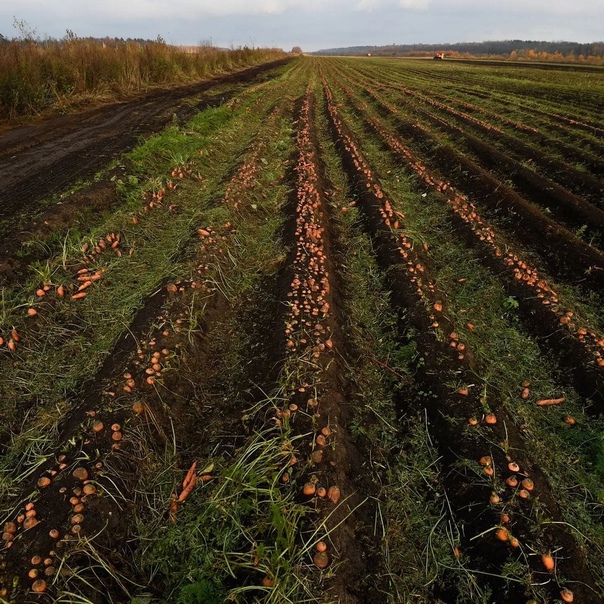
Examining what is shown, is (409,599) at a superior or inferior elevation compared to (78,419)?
inferior

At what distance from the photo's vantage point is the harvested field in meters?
2.57

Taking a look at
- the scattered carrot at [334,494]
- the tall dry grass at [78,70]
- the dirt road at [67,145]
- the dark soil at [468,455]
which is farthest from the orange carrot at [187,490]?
the tall dry grass at [78,70]

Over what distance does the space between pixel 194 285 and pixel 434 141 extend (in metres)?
9.44

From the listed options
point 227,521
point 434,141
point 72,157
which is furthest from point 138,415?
point 434,141

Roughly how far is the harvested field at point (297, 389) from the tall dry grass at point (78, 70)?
225 inches

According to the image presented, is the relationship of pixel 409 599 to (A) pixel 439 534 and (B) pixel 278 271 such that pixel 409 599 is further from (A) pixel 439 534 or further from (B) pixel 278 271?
(B) pixel 278 271

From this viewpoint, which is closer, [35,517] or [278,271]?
[35,517]

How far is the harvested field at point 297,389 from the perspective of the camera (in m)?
2.57

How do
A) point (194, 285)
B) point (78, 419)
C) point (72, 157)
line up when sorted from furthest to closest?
point (72, 157) < point (194, 285) < point (78, 419)

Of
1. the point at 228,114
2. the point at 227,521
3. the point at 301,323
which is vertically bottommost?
the point at 227,521

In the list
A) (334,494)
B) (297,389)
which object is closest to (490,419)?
(334,494)

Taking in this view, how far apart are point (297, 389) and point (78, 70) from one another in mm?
16781

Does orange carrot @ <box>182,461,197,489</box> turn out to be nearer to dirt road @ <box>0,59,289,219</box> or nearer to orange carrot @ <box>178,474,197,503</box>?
orange carrot @ <box>178,474,197,503</box>

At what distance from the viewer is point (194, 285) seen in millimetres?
4855
